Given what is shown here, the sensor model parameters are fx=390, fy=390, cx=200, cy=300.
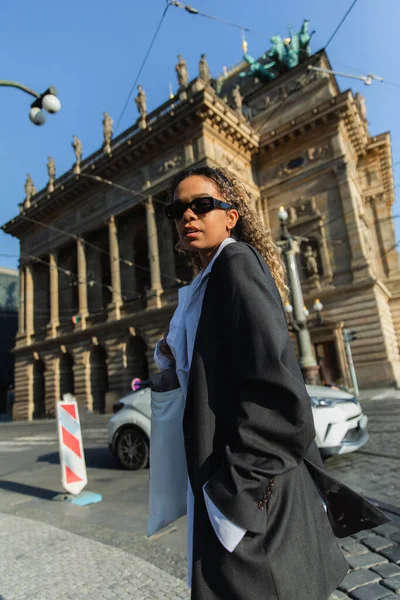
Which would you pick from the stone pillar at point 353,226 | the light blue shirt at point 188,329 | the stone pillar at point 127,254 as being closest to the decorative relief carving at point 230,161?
the stone pillar at point 353,226

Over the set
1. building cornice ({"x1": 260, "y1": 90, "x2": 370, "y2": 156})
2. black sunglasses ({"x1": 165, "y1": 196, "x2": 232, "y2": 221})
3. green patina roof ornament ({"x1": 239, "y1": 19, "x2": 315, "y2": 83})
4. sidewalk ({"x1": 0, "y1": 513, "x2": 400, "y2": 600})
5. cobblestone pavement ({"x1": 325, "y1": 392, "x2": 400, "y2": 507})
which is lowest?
cobblestone pavement ({"x1": 325, "y1": 392, "x2": 400, "y2": 507})

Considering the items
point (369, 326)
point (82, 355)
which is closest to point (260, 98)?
point (369, 326)

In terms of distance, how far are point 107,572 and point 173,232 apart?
1036 inches

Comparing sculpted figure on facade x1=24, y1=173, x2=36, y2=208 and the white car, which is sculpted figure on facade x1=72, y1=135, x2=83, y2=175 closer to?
sculpted figure on facade x1=24, y1=173, x2=36, y2=208

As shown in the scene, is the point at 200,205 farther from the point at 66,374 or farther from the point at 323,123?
the point at 66,374

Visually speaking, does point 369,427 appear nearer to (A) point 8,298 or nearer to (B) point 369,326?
(B) point 369,326

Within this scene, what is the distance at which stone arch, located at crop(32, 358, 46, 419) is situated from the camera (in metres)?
33.5

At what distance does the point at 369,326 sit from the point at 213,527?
22.7m

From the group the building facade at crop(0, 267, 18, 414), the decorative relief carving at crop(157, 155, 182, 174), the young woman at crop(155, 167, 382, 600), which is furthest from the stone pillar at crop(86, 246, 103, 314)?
the young woman at crop(155, 167, 382, 600)

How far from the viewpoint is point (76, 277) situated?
1335 inches

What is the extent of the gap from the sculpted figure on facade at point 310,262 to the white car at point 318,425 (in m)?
18.8

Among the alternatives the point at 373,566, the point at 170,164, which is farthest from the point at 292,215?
the point at 373,566

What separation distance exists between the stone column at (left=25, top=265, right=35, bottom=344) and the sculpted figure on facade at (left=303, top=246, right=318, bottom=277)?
24721mm

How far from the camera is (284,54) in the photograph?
3077 centimetres
